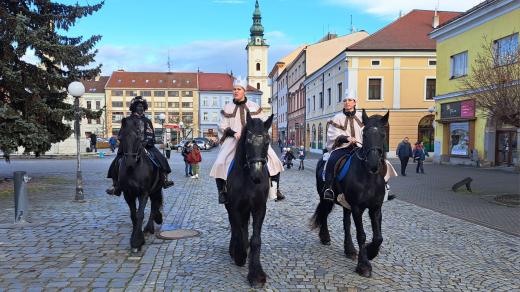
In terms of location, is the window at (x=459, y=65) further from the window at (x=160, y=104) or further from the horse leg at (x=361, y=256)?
the window at (x=160, y=104)

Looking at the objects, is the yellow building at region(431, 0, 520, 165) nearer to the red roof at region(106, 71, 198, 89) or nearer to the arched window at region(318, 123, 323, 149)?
the arched window at region(318, 123, 323, 149)

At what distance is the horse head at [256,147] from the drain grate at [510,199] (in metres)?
9.12

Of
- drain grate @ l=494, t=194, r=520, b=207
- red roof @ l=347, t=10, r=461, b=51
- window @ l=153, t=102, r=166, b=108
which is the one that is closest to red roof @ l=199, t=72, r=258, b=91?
window @ l=153, t=102, r=166, b=108

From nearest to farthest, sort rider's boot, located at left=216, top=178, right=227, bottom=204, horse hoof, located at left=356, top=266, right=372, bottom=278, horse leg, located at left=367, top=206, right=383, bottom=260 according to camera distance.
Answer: horse hoof, located at left=356, top=266, right=372, bottom=278 < horse leg, located at left=367, top=206, right=383, bottom=260 < rider's boot, located at left=216, top=178, right=227, bottom=204

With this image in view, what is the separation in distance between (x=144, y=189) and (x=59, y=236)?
193cm

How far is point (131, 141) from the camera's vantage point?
670 centimetres

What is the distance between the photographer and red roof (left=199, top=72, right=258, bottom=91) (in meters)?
102

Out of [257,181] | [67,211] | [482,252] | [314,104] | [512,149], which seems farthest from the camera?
[314,104]

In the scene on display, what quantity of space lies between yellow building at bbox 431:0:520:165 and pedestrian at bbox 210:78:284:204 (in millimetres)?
17098

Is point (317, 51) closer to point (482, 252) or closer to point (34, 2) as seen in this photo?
point (34, 2)

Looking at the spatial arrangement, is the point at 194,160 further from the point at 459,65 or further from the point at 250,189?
the point at 459,65

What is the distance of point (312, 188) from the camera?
1528cm

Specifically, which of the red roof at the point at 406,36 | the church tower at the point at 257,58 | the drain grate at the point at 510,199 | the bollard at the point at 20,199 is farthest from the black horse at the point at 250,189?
the church tower at the point at 257,58

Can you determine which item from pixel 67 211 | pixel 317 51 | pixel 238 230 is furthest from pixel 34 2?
pixel 317 51
